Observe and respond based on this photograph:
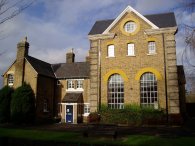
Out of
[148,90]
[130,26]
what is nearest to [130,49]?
[130,26]

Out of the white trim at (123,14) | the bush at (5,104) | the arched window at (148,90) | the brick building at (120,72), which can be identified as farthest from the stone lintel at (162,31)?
the bush at (5,104)

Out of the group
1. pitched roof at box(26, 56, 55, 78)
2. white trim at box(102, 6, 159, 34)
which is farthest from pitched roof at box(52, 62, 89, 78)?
white trim at box(102, 6, 159, 34)

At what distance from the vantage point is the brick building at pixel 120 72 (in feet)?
93.5

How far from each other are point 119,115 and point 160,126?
4525mm

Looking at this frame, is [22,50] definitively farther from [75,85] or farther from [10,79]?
[75,85]

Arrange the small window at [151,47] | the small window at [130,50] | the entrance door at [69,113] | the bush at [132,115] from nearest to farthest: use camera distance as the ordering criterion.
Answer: the bush at [132,115], the small window at [151,47], the small window at [130,50], the entrance door at [69,113]

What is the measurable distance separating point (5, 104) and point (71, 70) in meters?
10.2

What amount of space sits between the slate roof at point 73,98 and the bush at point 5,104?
6953mm

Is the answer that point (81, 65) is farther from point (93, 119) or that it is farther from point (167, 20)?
point (167, 20)

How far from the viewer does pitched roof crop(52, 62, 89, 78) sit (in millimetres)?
36250

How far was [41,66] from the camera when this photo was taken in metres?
36.8

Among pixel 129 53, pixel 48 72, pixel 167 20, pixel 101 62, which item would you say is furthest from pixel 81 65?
pixel 167 20

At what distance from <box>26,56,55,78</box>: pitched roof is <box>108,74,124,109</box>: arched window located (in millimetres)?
9606

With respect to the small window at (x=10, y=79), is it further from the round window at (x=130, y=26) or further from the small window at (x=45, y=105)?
the round window at (x=130, y=26)
